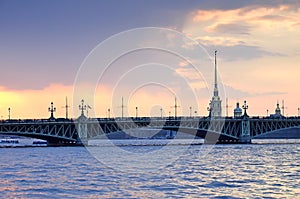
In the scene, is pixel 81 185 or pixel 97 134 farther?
pixel 97 134

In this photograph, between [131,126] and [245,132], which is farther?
[245,132]

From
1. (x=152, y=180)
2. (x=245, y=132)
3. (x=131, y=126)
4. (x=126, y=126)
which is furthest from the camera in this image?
(x=245, y=132)

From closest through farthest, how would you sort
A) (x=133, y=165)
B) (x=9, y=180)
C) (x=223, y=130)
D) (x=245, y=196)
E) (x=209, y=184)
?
(x=245, y=196)
(x=209, y=184)
(x=9, y=180)
(x=133, y=165)
(x=223, y=130)

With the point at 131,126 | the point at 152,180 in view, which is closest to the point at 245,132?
the point at 131,126

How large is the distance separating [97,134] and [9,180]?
80716mm

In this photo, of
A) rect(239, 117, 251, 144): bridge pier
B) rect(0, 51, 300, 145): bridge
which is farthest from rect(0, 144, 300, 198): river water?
rect(239, 117, 251, 144): bridge pier

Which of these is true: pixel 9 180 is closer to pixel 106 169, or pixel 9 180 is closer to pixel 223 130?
pixel 106 169

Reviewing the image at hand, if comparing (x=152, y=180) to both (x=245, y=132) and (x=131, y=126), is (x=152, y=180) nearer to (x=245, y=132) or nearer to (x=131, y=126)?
(x=131, y=126)

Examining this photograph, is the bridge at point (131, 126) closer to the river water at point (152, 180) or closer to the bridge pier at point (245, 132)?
the bridge pier at point (245, 132)

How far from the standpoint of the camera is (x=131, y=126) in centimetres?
14712

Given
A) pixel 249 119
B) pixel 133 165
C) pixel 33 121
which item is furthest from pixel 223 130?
pixel 133 165

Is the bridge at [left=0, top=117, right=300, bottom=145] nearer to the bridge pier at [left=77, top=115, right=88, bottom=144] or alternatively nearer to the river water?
the bridge pier at [left=77, top=115, right=88, bottom=144]

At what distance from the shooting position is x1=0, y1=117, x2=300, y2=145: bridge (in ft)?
444

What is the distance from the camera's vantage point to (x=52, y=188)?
57.0 meters
